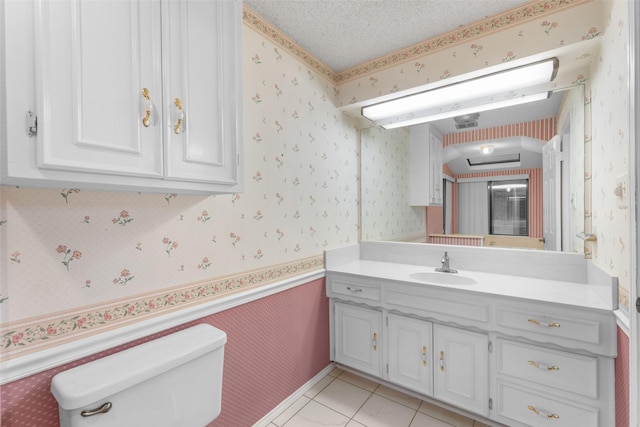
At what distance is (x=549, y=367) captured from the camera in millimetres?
1358

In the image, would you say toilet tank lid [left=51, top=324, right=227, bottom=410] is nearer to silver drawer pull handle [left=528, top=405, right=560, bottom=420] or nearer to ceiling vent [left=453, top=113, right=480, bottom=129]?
silver drawer pull handle [left=528, top=405, right=560, bottom=420]

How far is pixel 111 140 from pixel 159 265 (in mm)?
606

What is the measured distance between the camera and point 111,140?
798 millimetres

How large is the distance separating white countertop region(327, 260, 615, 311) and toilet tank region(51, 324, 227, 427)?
1.12 m

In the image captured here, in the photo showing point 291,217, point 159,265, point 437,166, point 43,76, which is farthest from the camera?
point 437,166

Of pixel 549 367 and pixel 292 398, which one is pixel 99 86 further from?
pixel 549 367

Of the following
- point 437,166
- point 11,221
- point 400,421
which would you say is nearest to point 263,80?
point 11,221

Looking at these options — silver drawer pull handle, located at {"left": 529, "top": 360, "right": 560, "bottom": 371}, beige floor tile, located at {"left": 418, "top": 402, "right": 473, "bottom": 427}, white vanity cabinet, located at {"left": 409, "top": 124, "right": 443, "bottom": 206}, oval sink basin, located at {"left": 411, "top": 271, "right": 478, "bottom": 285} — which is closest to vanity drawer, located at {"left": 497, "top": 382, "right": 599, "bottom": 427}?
silver drawer pull handle, located at {"left": 529, "top": 360, "right": 560, "bottom": 371}

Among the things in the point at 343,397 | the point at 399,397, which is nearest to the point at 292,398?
the point at 343,397

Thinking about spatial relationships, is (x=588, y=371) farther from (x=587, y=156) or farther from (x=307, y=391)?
(x=307, y=391)

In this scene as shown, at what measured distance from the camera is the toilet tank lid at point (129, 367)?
843mm

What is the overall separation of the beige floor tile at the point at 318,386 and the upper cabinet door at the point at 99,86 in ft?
5.82

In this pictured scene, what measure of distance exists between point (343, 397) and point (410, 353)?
56 cm

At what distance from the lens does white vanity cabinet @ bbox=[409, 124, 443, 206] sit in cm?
220
